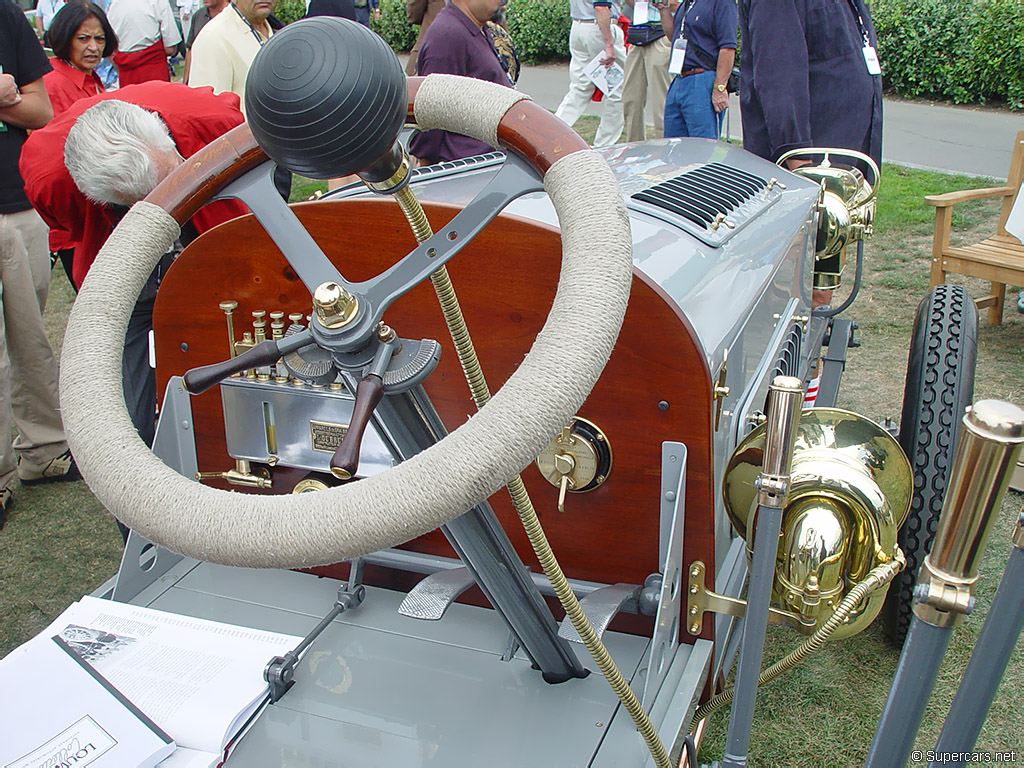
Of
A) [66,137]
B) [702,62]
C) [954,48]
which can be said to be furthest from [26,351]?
[954,48]

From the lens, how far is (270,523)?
2.65 feet

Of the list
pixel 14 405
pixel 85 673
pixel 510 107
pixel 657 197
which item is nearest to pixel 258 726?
pixel 85 673

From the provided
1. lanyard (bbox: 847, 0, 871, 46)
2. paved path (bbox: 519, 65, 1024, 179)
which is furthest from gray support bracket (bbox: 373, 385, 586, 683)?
paved path (bbox: 519, 65, 1024, 179)

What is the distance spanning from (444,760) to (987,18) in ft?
38.4

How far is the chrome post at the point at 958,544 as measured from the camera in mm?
787

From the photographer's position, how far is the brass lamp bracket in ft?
5.32

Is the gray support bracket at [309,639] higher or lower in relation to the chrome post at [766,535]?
lower

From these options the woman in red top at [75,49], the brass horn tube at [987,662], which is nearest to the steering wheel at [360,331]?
the brass horn tube at [987,662]

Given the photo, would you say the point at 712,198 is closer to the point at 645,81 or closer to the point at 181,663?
the point at 181,663

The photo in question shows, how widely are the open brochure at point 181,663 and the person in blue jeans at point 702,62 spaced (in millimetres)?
5221

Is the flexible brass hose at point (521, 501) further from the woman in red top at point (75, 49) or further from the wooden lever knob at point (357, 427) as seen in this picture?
the woman in red top at point (75, 49)

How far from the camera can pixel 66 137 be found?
2.39 metres

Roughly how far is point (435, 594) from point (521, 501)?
0.52 metres

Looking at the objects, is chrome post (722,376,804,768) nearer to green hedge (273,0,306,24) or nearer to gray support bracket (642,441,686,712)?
gray support bracket (642,441,686,712)
